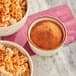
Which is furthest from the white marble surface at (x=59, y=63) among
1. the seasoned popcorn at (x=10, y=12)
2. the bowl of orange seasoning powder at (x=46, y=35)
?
the seasoned popcorn at (x=10, y=12)

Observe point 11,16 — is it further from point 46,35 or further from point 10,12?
point 46,35

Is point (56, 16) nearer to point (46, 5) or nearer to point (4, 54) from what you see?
point (46, 5)

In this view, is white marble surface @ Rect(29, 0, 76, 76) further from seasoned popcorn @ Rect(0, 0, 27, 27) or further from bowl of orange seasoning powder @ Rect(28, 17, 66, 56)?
seasoned popcorn @ Rect(0, 0, 27, 27)

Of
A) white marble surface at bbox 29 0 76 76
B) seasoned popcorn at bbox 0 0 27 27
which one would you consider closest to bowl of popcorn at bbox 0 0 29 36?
seasoned popcorn at bbox 0 0 27 27

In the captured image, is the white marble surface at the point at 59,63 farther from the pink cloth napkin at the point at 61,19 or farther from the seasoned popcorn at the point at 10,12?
the seasoned popcorn at the point at 10,12

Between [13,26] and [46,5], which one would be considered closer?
[13,26]

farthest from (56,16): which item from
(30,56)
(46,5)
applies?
(30,56)
